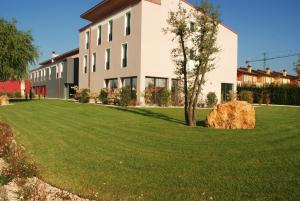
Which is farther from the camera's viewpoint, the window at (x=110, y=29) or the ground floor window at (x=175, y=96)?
the window at (x=110, y=29)

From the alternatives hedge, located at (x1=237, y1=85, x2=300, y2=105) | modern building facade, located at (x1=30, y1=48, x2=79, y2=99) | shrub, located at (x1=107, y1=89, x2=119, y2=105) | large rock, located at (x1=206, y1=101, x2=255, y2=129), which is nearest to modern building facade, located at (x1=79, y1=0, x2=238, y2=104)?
shrub, located at (x1=107, y1=89, x2=119, y2=105)

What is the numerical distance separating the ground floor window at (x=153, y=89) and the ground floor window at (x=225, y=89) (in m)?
10.1

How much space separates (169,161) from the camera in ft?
25.1

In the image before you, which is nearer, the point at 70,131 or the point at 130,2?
the point at 70,131

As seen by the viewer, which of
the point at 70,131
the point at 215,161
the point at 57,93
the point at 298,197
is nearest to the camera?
the point at 298,197

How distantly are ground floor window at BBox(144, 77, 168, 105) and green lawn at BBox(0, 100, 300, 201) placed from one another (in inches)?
556

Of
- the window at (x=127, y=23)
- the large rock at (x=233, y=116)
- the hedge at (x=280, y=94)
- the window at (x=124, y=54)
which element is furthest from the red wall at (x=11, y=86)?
the large rock at (x=233, y=116)

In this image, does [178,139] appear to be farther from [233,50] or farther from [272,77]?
[272,77]

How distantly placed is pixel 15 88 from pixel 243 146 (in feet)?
195

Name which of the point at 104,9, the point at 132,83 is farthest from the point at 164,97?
the point at 104,9

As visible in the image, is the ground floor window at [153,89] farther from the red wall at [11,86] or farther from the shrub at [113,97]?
the red wall at [11,86]

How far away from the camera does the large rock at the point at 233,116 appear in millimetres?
12797

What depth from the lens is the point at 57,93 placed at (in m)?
47.8

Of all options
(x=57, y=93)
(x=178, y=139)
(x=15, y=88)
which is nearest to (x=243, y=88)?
(x=57, y=93)
